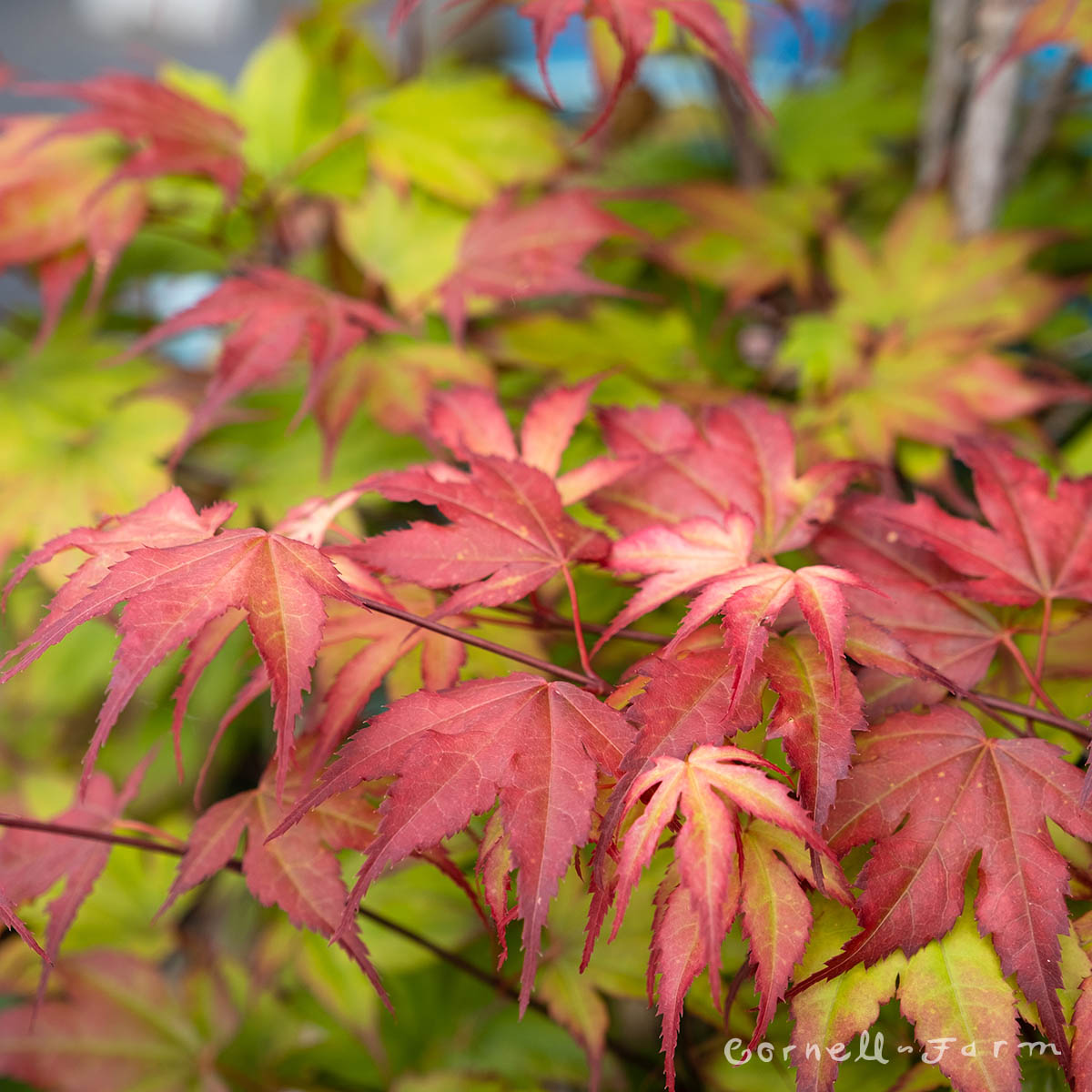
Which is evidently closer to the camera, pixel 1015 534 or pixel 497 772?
pixel 497 772

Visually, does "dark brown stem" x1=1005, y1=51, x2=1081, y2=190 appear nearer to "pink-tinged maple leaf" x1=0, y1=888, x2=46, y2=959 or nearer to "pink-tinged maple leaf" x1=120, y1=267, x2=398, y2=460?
"pink-tinged maple leaf" x1=120, y1=267, x2=398, y2=460

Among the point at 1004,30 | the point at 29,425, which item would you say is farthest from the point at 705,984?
the point at 1004,30

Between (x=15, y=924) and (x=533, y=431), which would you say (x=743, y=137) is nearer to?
(x=533, y=431)

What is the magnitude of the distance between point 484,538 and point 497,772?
0.14 m

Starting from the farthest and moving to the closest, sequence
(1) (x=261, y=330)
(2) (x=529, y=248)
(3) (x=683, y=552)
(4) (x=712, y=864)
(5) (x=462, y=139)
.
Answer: (5) (x=462, y=139) → (2) (x=529, y=248) → (1) (x=261, y=330) → (3) (x=683, y=552) → (4) (x=712, y=864)

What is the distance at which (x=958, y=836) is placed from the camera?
434 millimetres

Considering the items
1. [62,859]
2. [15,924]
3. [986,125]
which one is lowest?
[62,859]

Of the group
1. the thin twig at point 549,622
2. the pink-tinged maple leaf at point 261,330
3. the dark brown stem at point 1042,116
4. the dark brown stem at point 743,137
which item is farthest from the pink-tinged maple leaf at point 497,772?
the dark brown stem at point 1042,116

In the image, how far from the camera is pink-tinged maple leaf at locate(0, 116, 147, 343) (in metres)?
0.83

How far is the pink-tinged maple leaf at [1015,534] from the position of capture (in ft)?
1.77

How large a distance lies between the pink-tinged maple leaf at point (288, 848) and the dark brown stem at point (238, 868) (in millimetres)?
22

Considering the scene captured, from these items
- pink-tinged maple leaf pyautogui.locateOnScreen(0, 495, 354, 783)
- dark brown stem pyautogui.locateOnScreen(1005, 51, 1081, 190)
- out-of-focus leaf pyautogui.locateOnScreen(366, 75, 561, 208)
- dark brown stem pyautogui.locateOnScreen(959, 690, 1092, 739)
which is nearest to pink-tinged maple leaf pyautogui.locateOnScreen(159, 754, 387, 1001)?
pink-tinged maple leaf pyautogui.locateOnScreen(0, 495, 354, 783)

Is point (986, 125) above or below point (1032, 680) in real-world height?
above

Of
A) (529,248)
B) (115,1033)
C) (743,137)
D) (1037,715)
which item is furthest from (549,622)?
(743,137)
